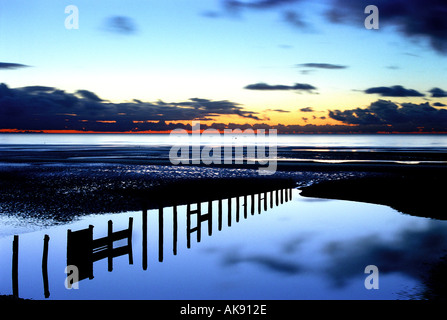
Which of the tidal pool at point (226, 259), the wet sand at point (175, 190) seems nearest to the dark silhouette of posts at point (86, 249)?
the tidal pool at point (226, 259)

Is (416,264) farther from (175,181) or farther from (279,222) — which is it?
(175,181)

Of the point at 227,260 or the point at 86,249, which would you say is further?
the point at 227,260

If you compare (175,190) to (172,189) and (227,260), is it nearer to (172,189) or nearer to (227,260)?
(172,189)

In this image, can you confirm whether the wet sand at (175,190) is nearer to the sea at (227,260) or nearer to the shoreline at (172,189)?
the shoreline at (172,189)

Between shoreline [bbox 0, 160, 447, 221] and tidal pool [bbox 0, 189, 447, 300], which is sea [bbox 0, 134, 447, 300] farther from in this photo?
shoreline [bbox 0, 160, 447, 221]

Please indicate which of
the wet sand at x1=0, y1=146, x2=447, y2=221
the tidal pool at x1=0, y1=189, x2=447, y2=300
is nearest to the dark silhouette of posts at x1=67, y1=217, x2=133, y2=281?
the tidal pool at x1=0, y1=189, x2=447, y2=300

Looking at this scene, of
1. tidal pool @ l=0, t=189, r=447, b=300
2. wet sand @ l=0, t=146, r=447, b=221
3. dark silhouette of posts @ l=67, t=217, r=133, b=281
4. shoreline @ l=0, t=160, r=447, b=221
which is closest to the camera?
dark silhouette of posts @ l=67, t=217, r=133, b=281

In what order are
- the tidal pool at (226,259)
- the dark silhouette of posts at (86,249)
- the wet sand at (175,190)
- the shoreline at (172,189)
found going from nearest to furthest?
the dark silhouette of posts at (86,249)
the tidal pool at (226,259)
the wet sand at (175,190)
the shoreline at (172,189)

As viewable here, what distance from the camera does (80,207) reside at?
943 inches

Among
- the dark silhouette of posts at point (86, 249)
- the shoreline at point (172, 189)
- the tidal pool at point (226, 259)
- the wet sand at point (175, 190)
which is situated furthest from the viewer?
the shoreline at point (172, 189)

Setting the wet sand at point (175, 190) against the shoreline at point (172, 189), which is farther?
the shoreline at point (172, 189)

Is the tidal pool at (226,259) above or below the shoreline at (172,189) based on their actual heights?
below

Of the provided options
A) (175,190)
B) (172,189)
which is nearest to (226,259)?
(175,190)
